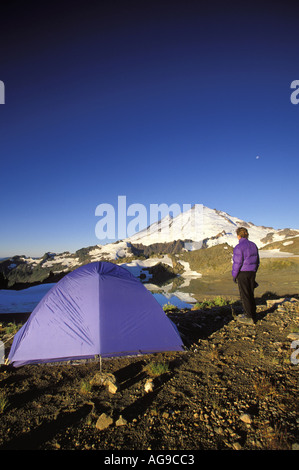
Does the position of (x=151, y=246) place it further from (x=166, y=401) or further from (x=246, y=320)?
(x=166, y=401)

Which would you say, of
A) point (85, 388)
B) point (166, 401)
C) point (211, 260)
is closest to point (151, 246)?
point (211, 260)

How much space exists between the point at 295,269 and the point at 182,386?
2662 centimetres

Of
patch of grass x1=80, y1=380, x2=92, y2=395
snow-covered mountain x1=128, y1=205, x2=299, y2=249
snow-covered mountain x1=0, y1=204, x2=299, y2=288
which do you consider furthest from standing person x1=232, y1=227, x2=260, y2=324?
snow-covered mountain x1=128, y1=205, x2=299, y2=249

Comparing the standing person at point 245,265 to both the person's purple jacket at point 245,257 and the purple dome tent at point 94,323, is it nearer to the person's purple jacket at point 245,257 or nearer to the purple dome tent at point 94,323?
the person's purple jacket at point 245,257

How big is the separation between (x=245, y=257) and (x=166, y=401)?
406cm

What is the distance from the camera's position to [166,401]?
346cm

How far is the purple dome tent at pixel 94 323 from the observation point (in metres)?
4.58

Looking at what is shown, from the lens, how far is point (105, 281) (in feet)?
16.9

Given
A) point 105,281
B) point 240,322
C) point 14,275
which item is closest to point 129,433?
point 105,281

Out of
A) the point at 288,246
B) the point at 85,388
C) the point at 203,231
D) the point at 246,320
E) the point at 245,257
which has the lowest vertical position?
the point at 85,388

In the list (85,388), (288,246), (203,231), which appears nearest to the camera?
(85,388)

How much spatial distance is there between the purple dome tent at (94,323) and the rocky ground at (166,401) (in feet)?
1.36

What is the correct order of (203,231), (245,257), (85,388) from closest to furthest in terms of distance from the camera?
(85,388), (245,257), (203,231)

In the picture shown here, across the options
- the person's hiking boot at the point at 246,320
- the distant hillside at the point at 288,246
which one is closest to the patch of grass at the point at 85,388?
the person's hiking boot at the point at 246,320
